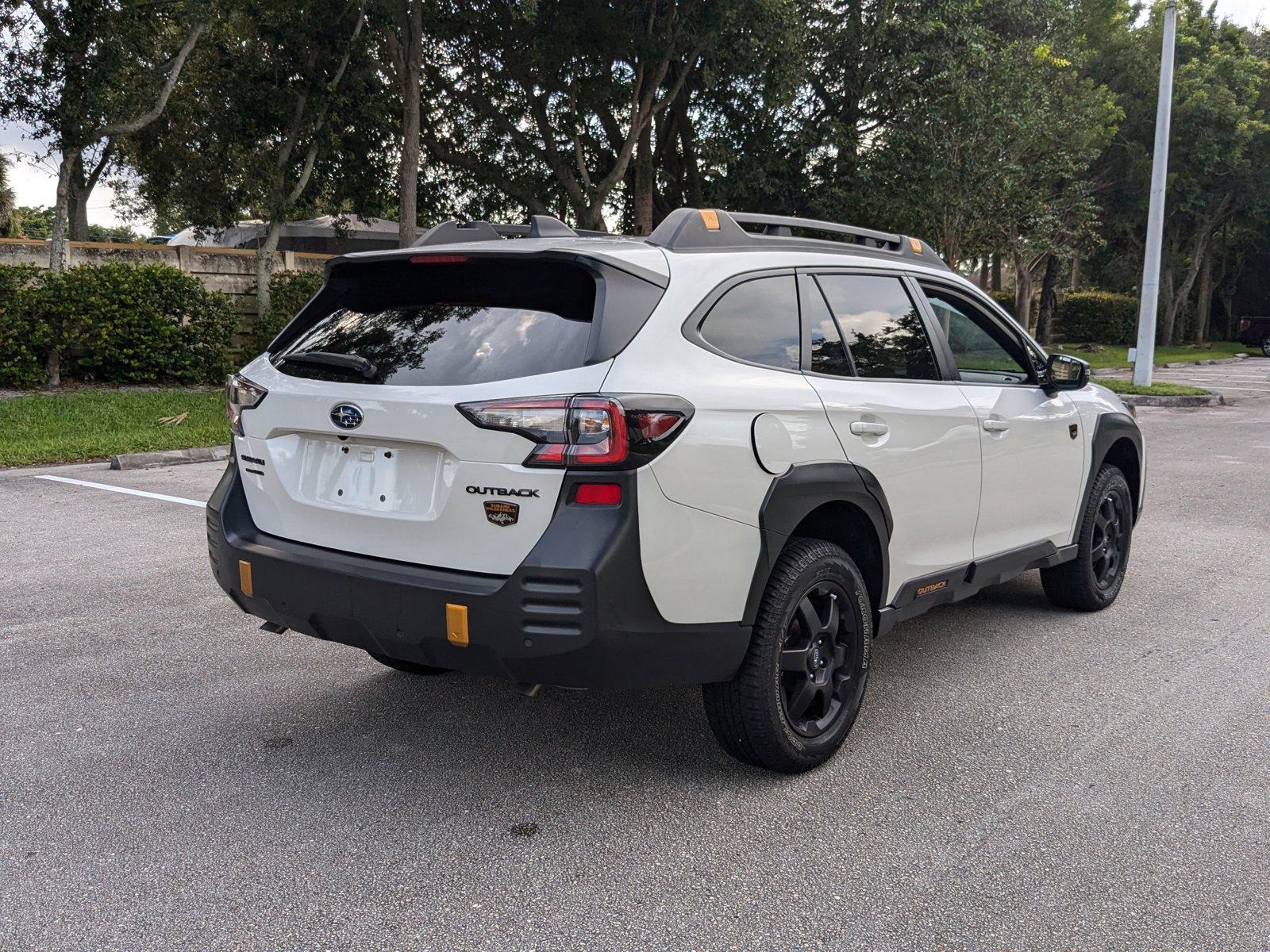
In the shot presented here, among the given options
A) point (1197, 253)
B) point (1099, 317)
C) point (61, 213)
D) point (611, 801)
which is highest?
point (1197, 253)

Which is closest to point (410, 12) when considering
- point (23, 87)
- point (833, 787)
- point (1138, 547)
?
point (23, 87)

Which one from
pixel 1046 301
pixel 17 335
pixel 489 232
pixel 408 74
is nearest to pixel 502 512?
pixel 489 232

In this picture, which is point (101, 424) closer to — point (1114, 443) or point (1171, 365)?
point (1114, 443)

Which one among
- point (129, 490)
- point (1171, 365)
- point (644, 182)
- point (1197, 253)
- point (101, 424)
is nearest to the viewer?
point (129, 490)

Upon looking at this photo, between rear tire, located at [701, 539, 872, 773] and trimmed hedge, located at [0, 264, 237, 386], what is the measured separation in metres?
13.8

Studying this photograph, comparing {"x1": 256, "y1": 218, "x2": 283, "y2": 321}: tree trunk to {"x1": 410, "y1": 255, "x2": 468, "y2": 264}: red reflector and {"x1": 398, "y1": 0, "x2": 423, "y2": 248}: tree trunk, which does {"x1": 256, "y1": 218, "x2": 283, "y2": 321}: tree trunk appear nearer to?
{"x1": 398, "y1": 0, "x2": 423, "y2": 248}: tree trunk

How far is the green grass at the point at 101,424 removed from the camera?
35.3ft

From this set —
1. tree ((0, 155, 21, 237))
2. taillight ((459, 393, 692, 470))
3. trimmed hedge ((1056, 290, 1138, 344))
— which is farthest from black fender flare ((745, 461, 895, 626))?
trimmed hedge ((1056, 290, 1138, 344))

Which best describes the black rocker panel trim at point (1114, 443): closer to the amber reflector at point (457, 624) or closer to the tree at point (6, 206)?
the amber reflector at point (457, 624)

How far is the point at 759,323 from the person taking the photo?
3707mm

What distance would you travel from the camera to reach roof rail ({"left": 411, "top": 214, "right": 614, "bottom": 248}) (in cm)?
401

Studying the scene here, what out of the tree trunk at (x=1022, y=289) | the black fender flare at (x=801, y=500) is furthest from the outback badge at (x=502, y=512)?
the tree trunk at (x=1022, y=289)

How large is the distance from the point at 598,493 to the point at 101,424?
11057mm

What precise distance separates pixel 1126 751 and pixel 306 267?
17295mm
